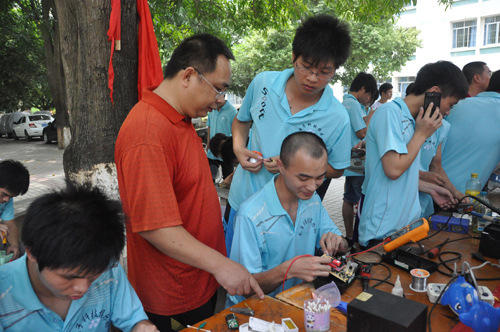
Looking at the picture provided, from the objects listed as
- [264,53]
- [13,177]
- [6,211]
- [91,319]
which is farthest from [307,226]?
[264,53]

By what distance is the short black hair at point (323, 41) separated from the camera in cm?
216

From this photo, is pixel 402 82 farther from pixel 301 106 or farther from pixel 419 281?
pixel 419 281

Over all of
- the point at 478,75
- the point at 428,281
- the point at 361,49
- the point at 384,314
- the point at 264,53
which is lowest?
the point at 428,281

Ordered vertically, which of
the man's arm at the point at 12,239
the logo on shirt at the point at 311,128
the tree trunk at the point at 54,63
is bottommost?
the man's arm at the point at 12,239

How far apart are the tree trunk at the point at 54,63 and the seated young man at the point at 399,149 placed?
35.0 ft

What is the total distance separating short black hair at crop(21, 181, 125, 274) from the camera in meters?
1.25

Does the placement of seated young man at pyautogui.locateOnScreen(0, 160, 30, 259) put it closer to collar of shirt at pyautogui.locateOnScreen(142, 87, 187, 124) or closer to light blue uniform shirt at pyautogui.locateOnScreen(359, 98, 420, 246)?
collar of shirt at pyautogui.locateOnScreen(142, 87, 187, 124)

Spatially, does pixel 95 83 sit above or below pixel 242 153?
above

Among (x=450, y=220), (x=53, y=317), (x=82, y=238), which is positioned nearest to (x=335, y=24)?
(x=450, y=220)

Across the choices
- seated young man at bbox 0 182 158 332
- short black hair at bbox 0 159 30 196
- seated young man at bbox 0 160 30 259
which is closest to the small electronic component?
seated young man at bbox 0 182 158 332

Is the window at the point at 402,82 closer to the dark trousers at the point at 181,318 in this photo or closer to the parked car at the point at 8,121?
the parked car at the point at 8,121

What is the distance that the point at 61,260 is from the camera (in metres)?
1.25

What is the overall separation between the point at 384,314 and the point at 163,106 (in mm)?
1199

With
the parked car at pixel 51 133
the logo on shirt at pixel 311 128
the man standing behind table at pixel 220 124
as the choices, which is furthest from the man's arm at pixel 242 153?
the parked car at pixel 51 133
